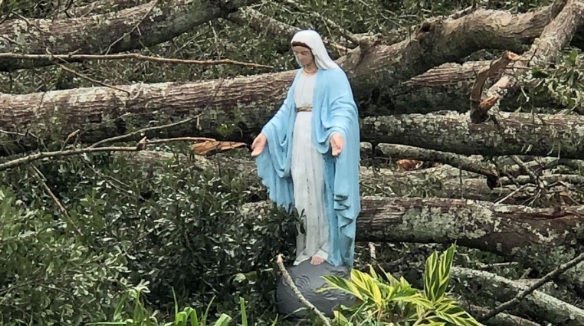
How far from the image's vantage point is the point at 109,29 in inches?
183

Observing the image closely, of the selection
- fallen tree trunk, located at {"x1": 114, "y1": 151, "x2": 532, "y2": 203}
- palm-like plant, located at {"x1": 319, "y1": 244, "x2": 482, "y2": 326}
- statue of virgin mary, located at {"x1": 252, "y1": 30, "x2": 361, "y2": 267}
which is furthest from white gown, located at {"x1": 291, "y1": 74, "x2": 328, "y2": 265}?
fallen tree trunk, located at {"x1": 114, "y1": 151, "x2": 532, "y2": 203}

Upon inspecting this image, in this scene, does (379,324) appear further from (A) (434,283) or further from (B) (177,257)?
(B) (177,257)

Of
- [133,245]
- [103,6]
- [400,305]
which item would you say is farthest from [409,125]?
[103,6]

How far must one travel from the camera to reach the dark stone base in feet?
11.0

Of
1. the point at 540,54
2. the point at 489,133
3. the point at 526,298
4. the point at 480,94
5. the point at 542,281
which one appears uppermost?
the point at 540,54

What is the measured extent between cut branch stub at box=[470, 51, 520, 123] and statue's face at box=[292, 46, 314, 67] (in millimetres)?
570

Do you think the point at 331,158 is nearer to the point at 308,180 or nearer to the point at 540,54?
the point at 308,180

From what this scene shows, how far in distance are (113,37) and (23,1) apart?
49 centimetres

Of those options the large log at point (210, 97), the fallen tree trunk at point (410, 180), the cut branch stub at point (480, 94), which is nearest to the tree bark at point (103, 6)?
the fallen tree trunk at point (410, 180)

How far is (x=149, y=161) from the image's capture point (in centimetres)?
462

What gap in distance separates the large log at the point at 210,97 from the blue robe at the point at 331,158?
0.39 meters

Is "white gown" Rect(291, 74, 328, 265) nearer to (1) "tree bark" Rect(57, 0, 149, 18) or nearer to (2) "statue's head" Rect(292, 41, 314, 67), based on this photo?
(2) "statue's head" Rect(292, 41, 314, 67)

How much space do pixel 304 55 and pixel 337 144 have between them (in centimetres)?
34

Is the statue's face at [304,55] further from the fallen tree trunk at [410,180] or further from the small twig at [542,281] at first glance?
the small twig at [542,281]
